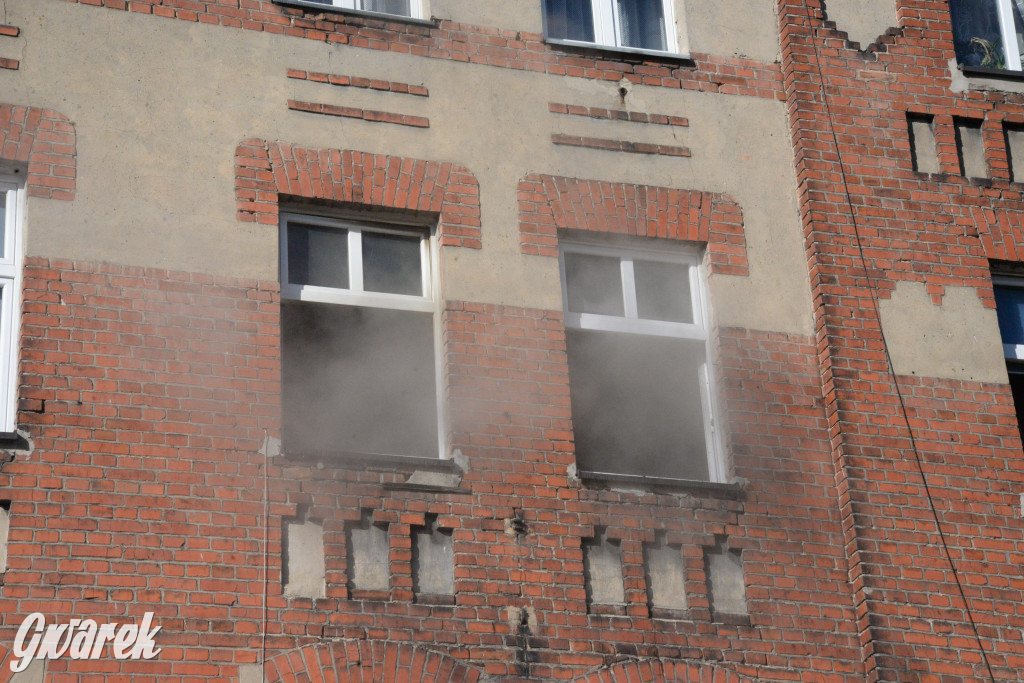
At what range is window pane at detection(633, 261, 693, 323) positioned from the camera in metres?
11.2

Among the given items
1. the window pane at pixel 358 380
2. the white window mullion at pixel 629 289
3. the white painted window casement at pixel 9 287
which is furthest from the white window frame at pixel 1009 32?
the white painted window casement at pixel 9 287

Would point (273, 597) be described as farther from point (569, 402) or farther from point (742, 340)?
point (742, 340)

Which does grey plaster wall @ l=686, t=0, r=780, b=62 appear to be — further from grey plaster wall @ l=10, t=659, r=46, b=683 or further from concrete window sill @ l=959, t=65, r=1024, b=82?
grey plaster wall @ l=10, t=659, r=46, b=683

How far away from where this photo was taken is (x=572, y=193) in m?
11.2

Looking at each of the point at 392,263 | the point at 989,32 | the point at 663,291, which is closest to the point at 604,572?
the point at 663,291

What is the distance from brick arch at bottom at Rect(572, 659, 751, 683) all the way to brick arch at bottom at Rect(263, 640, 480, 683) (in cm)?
76

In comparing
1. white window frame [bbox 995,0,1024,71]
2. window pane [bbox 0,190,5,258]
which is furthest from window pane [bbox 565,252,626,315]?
white window frame [bbox 995,0,1024,71]

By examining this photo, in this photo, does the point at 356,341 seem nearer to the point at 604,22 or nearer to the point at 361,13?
the point at 361,13

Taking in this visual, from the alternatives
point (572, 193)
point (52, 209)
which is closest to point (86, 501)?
point (52, 209)

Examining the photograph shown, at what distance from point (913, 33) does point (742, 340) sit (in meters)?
3.01

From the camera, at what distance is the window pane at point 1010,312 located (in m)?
11.7

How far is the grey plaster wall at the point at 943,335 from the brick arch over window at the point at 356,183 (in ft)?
9.44

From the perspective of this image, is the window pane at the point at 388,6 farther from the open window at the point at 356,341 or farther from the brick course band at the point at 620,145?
the open window at the point at 356,341

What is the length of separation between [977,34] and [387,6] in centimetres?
457
